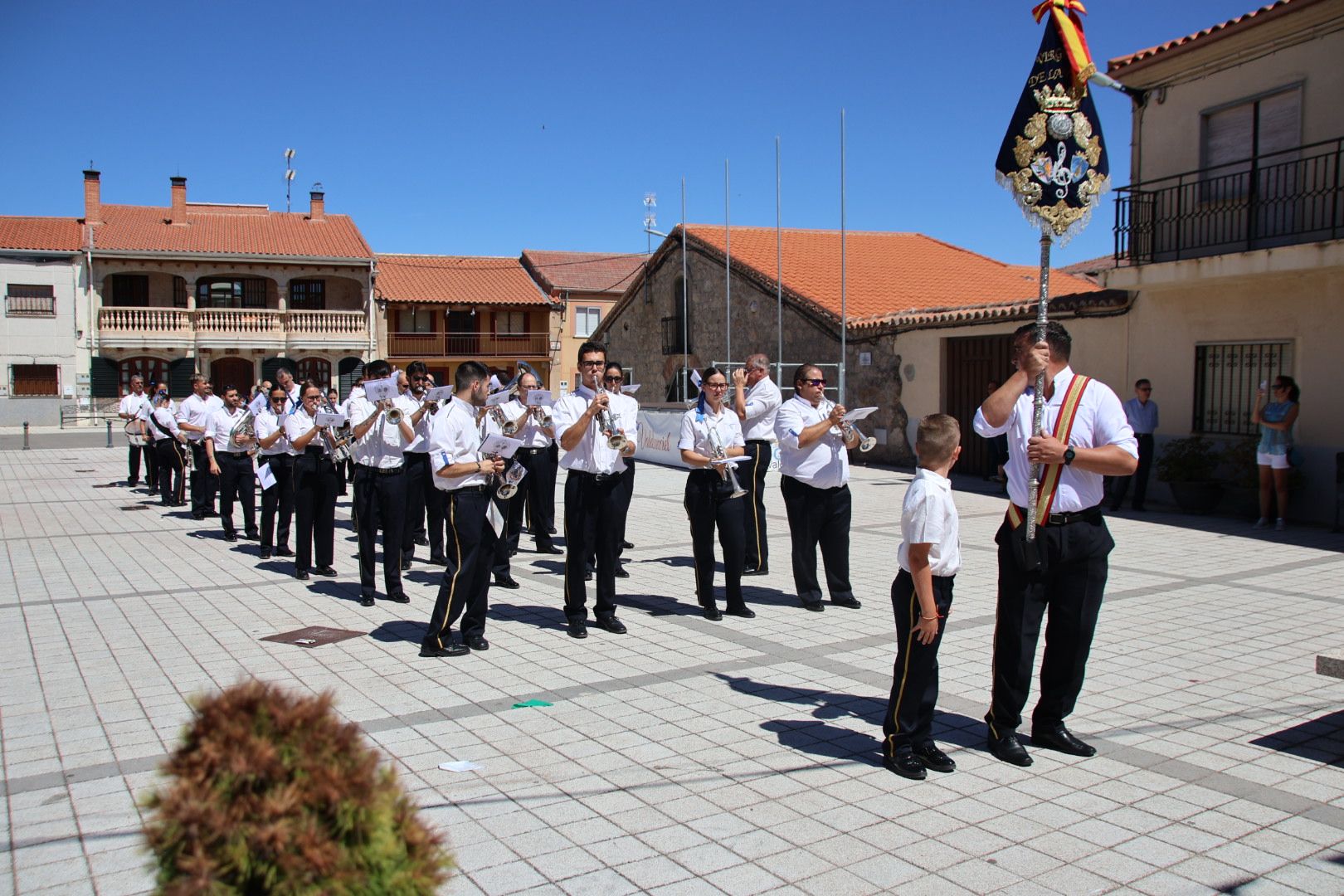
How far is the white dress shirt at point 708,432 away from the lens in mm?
7859

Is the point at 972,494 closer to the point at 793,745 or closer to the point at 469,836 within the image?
the point at 793,745

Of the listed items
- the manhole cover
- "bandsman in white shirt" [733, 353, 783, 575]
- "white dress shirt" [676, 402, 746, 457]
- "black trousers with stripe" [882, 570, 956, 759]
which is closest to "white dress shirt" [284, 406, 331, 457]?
the manhole cover

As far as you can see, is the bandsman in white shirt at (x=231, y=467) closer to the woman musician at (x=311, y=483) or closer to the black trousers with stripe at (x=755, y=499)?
the woman musician at (x=311, y=483)

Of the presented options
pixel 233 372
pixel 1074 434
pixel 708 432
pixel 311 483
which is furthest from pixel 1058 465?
pixel 233 372

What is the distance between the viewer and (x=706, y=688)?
6090mm

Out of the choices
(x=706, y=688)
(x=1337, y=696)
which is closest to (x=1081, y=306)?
(x=1337, y=696)

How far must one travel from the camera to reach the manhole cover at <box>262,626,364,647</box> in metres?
7.29

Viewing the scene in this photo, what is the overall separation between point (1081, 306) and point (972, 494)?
11.4 feet

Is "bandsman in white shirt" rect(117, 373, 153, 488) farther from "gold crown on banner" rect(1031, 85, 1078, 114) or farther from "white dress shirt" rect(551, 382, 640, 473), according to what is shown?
"gold crown on banner" rect(1031, 85, 1078, 114)

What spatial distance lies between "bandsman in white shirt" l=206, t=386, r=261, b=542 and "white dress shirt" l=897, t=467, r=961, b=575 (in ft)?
31.0

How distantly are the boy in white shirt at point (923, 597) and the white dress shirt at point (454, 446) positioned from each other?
10.3 ft

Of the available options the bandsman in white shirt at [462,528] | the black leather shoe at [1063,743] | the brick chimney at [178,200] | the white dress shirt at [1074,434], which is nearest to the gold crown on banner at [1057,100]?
the white dress shirt at [1074,434]

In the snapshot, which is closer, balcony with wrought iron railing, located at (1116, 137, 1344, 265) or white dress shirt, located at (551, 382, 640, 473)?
white dress shirt, located at (551, 382, 640, 473)

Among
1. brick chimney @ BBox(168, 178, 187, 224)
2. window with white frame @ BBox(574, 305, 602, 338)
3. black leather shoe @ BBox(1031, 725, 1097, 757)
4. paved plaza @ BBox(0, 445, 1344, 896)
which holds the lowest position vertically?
paved plaza @ BBox(0, 445, 1344, 896)
